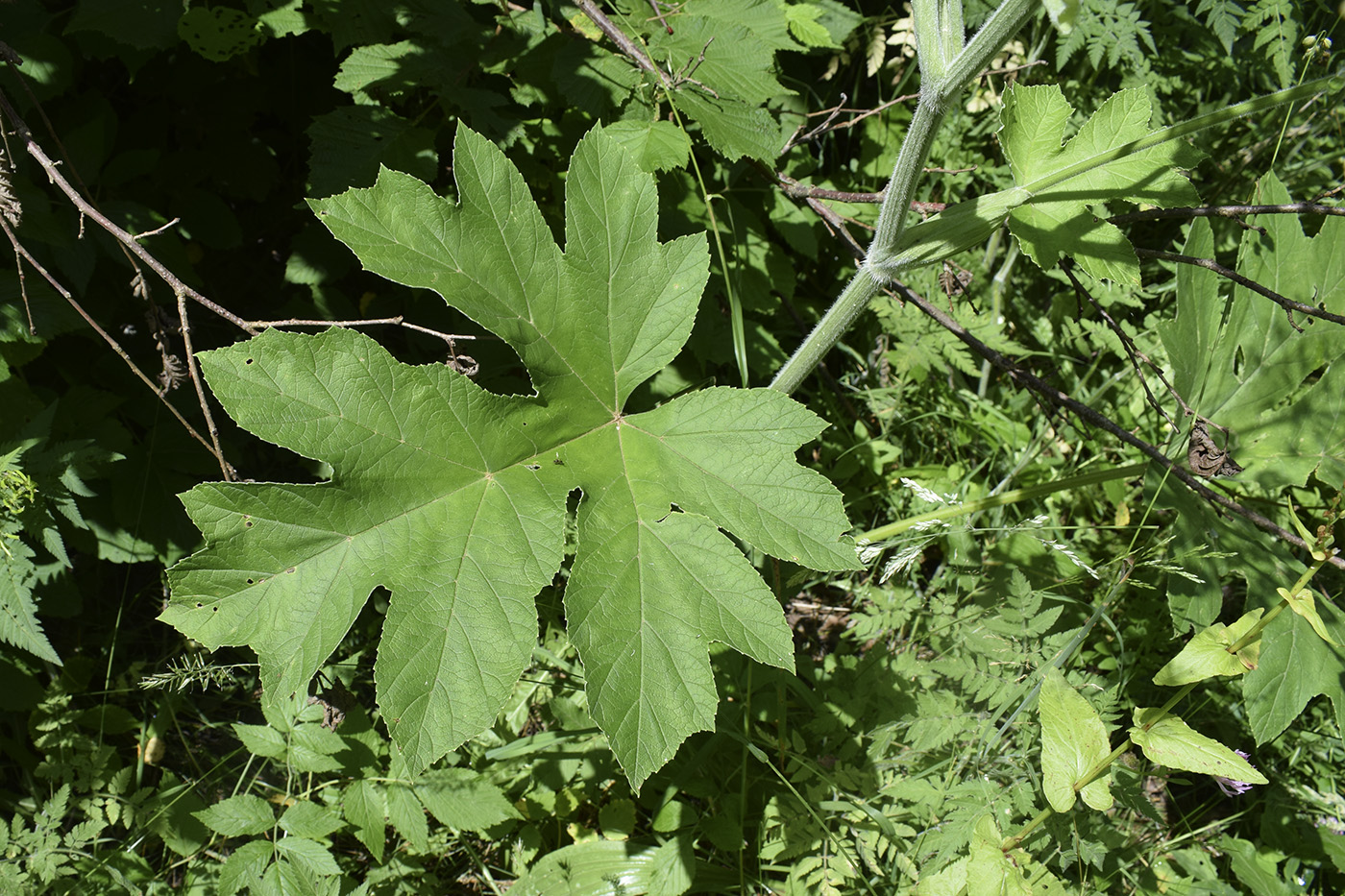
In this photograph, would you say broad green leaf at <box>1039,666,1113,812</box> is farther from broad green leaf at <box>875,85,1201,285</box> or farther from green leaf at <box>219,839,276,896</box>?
green leaf at <box>219,839,276,896</box>

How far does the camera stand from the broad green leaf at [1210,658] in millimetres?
1450

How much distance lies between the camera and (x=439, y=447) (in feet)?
5.20

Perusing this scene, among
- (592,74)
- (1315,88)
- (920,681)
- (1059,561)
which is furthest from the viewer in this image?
(1059,561)

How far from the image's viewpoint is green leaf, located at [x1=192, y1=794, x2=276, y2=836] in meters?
2.23

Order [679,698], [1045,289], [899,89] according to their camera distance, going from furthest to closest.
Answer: [1045,289], [899,89], [679,698]

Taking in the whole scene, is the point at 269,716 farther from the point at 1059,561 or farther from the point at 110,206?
the point at 1059,561

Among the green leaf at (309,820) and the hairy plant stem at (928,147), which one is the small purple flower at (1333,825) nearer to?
the hairy plant stem at (928,147)

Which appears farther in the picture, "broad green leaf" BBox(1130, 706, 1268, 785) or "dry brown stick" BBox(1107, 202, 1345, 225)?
"dry brown stick" BBox(1107, 202, 1345, 225)

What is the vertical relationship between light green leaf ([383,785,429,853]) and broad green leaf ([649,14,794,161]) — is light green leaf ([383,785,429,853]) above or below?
Result: below

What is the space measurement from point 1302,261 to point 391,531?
239 cm

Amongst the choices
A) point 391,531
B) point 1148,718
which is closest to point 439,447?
point 391,531

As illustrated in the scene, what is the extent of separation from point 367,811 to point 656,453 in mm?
1410

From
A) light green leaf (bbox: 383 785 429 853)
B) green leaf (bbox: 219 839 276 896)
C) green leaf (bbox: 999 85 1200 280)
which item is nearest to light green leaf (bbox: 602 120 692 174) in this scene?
green leaf (bbox: 999 85 1200 280)

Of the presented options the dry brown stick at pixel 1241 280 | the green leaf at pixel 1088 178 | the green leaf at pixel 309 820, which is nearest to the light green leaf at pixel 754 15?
the green leaf at pixel 1088 178
